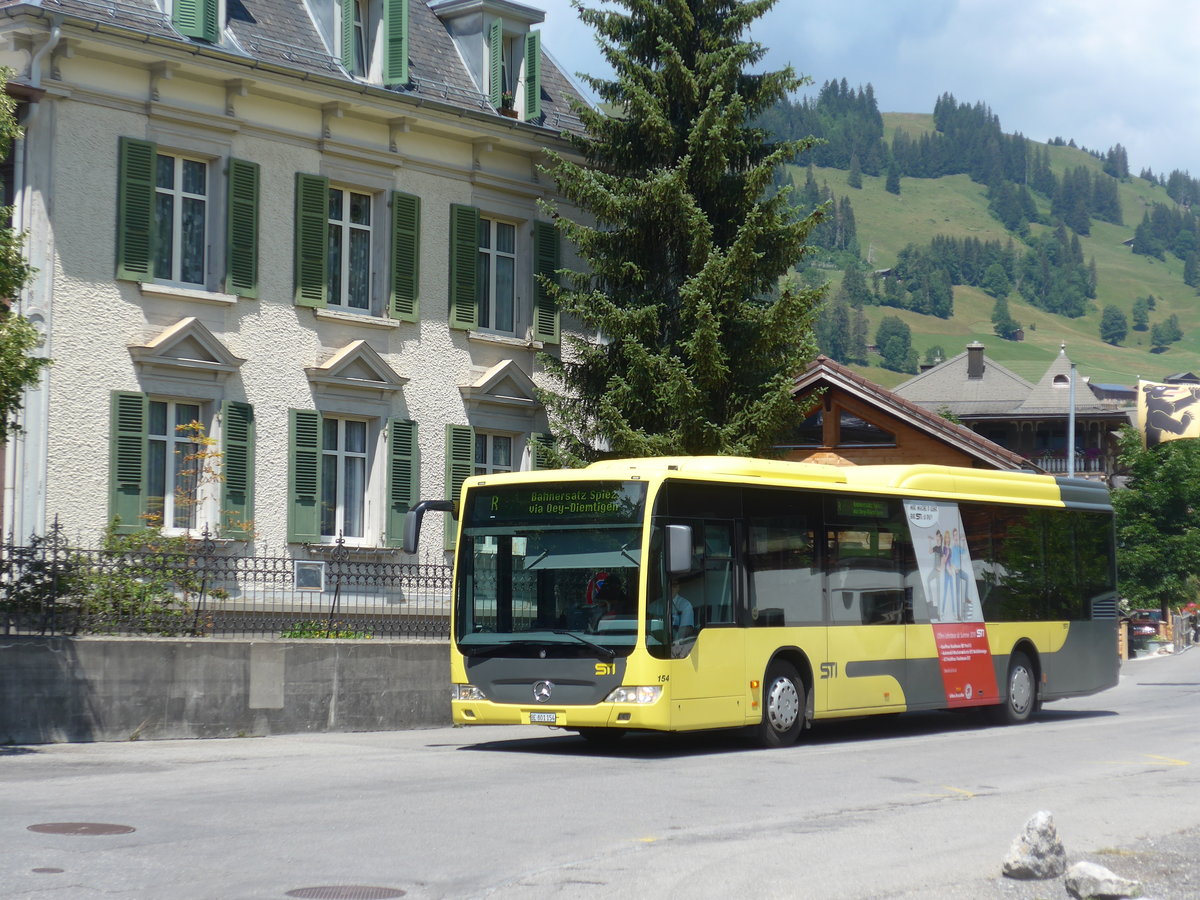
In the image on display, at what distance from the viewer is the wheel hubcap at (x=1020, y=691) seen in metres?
21.4

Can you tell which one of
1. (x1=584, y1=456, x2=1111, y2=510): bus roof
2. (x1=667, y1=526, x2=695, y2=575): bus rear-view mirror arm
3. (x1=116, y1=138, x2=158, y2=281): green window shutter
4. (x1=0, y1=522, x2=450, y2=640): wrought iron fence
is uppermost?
(x1=116, y1=138, x2=158, y2=281): green window shutter

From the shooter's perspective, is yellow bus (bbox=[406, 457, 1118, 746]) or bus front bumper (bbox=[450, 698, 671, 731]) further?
yellow bus (bbox=[406, 457, 1118, 746])

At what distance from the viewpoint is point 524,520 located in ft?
54.5

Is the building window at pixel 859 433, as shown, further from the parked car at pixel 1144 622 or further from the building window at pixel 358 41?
the building window at pixel 358 41

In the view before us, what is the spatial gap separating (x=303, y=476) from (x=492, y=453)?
448 cm

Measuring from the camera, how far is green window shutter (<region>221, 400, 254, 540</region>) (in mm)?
23625

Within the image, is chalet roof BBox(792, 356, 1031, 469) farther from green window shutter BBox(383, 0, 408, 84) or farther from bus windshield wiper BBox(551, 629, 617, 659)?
bus windshield wiper BBox(551, 629, 617, 659)

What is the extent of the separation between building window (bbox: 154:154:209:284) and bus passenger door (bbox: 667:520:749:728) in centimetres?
1032

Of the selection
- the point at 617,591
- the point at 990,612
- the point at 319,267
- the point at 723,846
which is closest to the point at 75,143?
the point at 319,267

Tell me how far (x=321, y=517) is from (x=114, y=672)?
809cm

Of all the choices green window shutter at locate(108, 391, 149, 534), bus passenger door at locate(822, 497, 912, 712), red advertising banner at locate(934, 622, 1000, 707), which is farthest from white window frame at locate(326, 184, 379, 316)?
red advertising banner at locate(934, 622, 1000, 707)

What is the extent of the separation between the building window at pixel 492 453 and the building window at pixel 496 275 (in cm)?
179

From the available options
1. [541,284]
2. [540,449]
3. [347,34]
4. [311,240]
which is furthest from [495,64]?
[540,449]

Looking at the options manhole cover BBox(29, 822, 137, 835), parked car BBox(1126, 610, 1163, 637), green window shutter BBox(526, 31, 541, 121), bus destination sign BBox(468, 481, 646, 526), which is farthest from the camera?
parked car BBox(1126, 610, 1163, 637)
